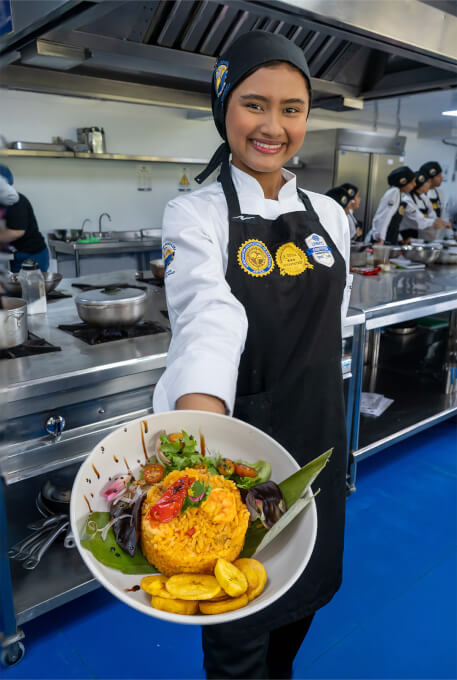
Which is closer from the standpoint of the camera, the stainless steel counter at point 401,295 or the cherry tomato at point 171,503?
the cherry tomato at point 171,503

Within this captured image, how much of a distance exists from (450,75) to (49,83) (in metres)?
1.73

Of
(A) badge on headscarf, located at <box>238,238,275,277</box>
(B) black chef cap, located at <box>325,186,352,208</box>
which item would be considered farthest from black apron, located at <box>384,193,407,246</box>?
(A) badge on headscarf, located at <box>238,238,275,277</box>

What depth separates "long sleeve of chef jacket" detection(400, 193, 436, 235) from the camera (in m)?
6.51

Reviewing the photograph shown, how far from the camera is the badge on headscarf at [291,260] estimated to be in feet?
3.85

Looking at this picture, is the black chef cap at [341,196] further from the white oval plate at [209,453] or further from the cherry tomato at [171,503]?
the cherry tomato at [171,503]

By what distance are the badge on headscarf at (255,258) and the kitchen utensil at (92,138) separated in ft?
16.2

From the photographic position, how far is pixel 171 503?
740mm

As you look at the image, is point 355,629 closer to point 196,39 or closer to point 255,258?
point 255,258

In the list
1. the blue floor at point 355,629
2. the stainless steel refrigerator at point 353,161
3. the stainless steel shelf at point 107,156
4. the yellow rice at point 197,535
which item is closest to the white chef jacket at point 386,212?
the stainless steel refrigerator at point 353,161

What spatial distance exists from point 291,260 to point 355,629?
1366 mm

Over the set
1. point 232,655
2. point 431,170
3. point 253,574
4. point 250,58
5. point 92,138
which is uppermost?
point 92,138

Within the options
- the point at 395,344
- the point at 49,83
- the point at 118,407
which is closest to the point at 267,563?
the point at 118,407

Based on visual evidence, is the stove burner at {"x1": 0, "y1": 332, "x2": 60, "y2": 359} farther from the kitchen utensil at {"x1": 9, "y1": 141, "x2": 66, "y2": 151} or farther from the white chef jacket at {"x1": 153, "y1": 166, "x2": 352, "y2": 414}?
the kitchen utensil at {"x1": 9, "y1": 141, "x2": 66, "y2": 151}

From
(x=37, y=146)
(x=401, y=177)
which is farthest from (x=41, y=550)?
(x=401, y=177)
